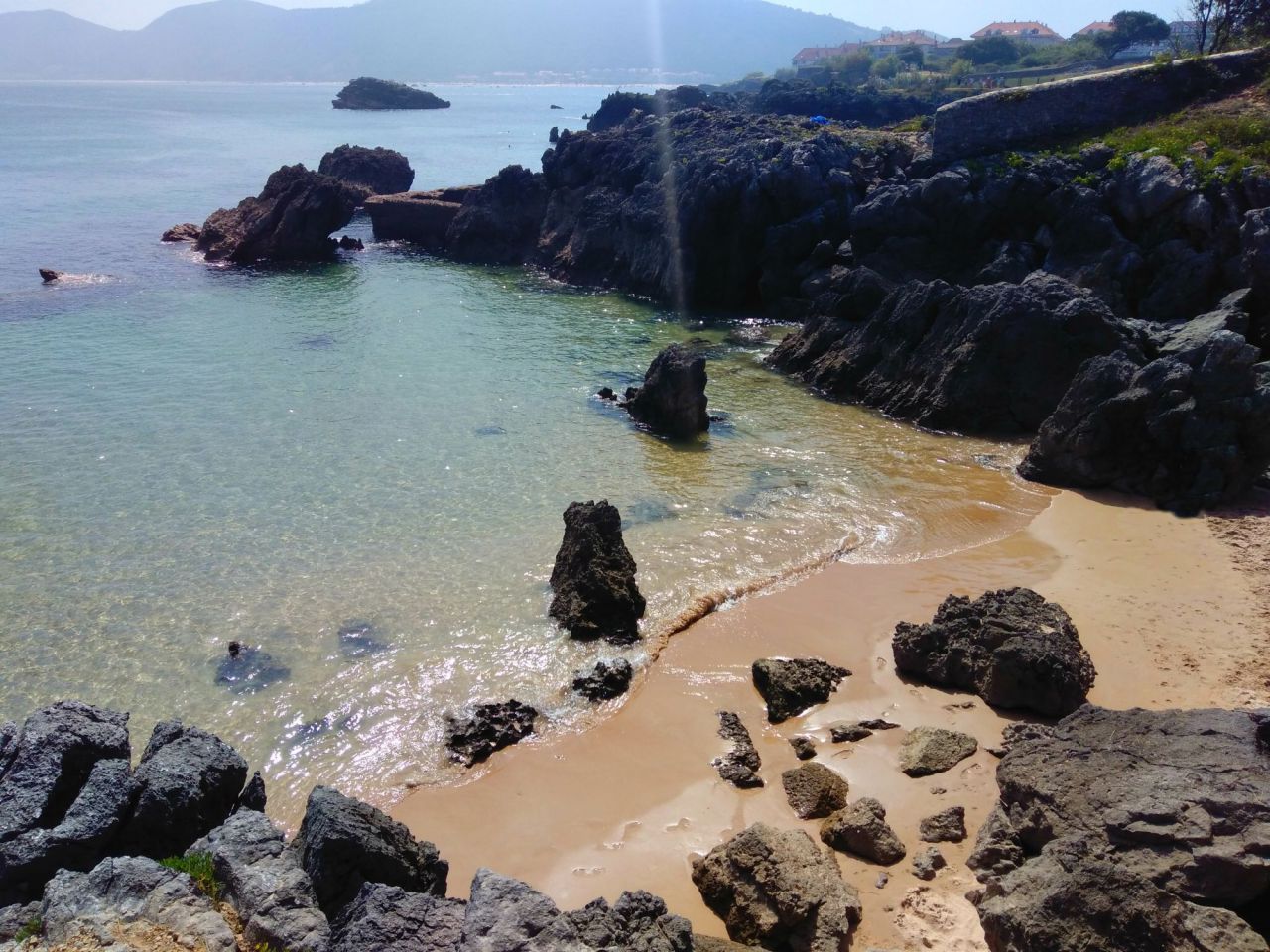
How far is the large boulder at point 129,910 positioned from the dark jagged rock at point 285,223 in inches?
1721

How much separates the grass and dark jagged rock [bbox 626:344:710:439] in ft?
55.9

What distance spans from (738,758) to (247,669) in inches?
298

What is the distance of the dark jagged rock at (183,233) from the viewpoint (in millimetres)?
50781

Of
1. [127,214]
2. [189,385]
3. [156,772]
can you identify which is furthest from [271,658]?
[127,214]

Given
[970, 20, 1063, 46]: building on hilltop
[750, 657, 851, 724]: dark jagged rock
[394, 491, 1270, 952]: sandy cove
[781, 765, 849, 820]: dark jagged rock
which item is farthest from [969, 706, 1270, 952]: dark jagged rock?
[970, 20, 1063, 46]: building on hilltop

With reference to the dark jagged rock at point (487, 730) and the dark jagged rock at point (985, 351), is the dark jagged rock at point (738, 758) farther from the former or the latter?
the dark jagged rock at point (985, 351)

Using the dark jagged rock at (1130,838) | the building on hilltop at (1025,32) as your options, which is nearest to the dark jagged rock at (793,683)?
the dark jagged rock at (1130,838)

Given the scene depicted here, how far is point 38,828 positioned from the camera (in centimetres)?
855

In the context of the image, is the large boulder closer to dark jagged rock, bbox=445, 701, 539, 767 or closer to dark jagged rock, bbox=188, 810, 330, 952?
dark jagged rock, bbox=188, 810, 330, 952

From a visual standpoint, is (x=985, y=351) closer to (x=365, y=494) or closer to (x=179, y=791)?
(x=365, y=494)

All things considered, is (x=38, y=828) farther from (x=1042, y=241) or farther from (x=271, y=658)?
(x=1042, y=241)

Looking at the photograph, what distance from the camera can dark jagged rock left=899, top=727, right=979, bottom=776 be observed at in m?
11.0

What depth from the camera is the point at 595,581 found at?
15.1 metres

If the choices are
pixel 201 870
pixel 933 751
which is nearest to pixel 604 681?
pixel 933 751
